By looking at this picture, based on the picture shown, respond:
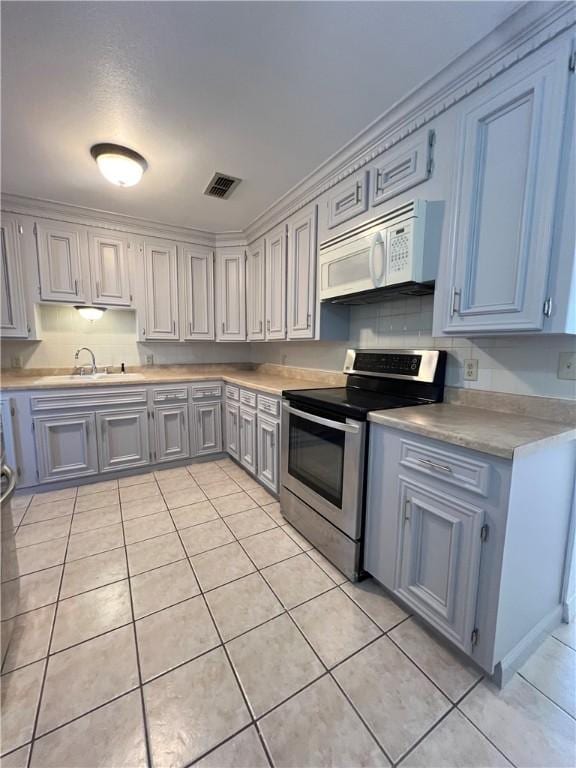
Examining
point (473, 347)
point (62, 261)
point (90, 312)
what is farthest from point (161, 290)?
point (473, 347)

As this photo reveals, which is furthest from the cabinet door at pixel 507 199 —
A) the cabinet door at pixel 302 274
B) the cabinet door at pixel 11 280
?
the cabinet door at pixel 11 280

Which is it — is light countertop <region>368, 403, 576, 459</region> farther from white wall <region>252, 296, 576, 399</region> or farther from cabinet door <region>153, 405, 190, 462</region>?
cabinet door <region>153, 405, 190, 462</region>

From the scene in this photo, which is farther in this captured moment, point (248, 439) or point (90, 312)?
point (90, 312)

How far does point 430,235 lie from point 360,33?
0.87 metres

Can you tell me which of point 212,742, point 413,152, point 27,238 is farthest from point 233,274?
point 212,742

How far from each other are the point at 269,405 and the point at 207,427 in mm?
1157

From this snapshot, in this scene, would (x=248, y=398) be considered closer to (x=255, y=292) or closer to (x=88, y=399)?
(x=255, y=292)

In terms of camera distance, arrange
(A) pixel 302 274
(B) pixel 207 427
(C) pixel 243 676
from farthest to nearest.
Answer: (B) pixel 207 427
(A) pixel 302 274
(C) pixel 243 676

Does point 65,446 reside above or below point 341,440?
below

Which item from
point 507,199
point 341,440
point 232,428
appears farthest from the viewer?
point 232,428

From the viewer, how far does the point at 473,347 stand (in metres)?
1.66

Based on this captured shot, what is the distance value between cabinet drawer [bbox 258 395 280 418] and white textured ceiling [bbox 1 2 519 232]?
169 cm

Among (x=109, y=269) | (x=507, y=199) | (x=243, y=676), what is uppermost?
(x=109, y=269)

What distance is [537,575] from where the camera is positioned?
1233mm
